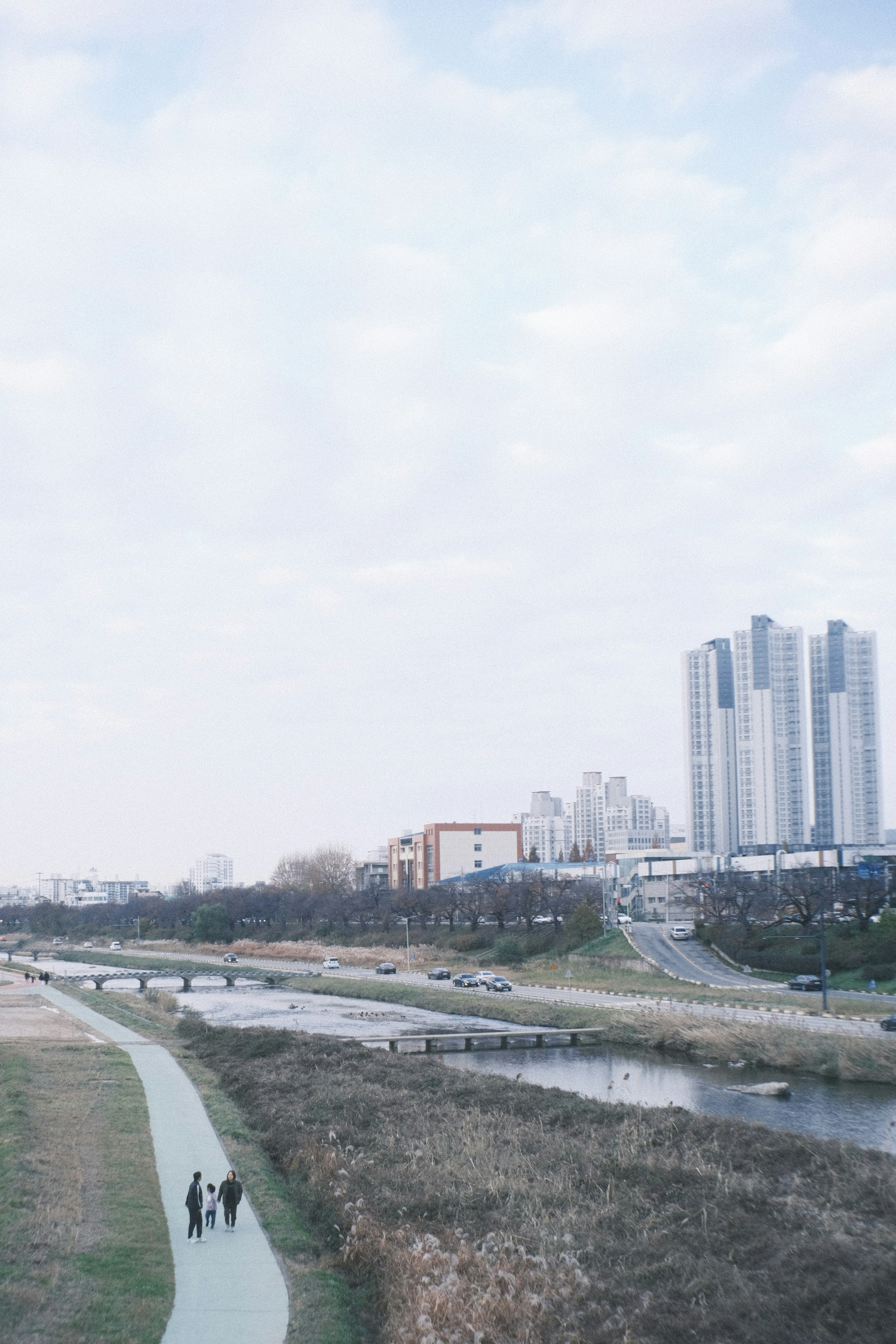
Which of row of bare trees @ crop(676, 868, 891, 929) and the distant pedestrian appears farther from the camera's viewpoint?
row of bare trees @ crop(676, 868, 891, 929)

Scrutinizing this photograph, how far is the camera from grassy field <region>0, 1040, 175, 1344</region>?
15969 mm

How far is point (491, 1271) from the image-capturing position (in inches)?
732

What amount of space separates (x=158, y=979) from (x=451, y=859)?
61.0m

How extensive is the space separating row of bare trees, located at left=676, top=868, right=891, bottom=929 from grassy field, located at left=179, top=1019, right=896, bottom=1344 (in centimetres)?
5186

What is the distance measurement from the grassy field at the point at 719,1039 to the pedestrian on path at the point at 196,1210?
104 feet

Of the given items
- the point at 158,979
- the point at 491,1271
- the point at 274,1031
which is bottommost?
the point at 158,979

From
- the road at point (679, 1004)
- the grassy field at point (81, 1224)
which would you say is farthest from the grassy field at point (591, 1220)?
the road at point (679, 1004)

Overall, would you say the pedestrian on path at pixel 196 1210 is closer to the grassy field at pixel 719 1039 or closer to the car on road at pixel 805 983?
the grassy field at pixel 719 1039

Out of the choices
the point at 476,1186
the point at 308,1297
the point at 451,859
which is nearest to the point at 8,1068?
the point at 476,1186

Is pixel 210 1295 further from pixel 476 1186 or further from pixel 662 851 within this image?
pixel 662 851

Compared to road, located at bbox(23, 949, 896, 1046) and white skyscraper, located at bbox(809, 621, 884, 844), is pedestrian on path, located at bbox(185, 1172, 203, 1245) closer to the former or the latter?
road, located at bbox(23, 949, 896, 1046)

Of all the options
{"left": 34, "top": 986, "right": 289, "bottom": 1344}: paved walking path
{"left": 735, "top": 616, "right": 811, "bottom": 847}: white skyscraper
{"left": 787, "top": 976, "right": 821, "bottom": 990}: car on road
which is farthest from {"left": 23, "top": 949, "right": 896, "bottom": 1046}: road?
{"left": 735, "top": 616, "right": 811, "bottom": 847}: white skyscraper

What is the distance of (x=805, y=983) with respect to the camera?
67.1m

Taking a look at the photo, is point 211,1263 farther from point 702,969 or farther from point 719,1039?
point 702,969
